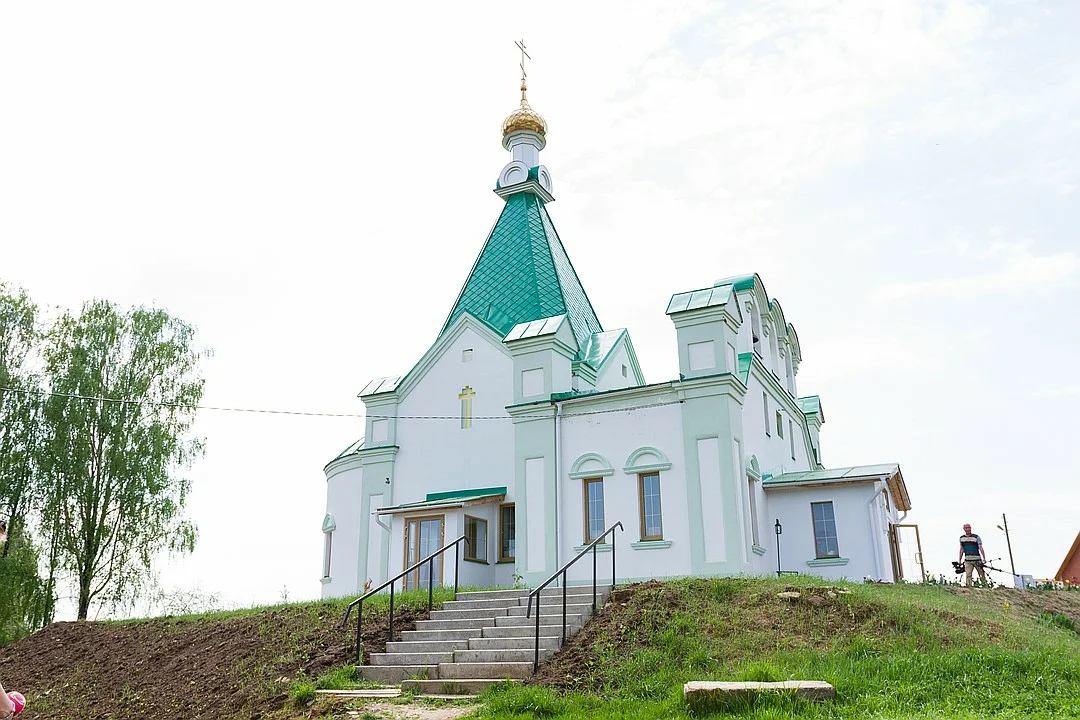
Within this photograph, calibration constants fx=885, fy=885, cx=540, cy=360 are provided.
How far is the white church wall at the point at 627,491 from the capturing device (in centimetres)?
1545

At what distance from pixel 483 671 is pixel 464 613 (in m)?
2.64

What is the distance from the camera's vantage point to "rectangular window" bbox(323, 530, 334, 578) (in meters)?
20.0

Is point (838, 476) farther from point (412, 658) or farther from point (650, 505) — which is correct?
point (412, 658)

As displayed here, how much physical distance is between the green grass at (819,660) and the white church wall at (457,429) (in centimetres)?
735

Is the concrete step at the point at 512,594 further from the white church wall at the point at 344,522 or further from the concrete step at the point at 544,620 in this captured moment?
the white church wall at the point at 344,522

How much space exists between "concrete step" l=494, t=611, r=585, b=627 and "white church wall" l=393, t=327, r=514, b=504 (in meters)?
6.01

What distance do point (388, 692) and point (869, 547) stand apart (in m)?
10.2

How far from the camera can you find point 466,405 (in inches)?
738

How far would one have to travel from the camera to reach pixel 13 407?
2233 cm

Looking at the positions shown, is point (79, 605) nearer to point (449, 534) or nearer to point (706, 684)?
point (449, 534)

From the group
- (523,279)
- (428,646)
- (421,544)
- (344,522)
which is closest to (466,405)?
(421,544)

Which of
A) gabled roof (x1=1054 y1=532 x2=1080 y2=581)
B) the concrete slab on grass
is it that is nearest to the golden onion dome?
the concrete slab on grass

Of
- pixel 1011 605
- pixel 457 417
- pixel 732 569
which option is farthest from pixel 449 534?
pixel 1011 605

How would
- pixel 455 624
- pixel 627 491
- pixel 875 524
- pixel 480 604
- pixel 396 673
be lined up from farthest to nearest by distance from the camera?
pixel 875 524 → pixel 627 491 → pixel 480 604 → pixel 455 624 → pixel 396 673
